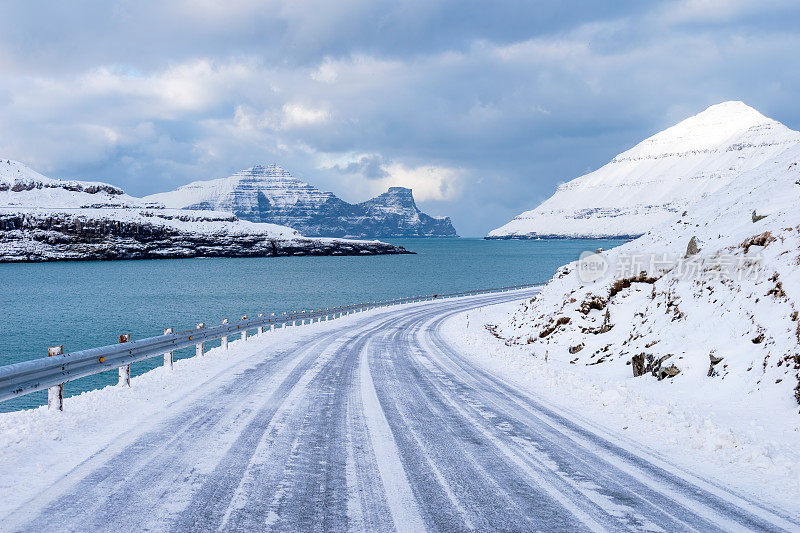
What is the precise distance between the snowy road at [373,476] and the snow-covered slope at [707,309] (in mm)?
4002

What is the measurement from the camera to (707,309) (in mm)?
13852

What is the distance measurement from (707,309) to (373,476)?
461 inches

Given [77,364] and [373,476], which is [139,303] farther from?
[373,476]

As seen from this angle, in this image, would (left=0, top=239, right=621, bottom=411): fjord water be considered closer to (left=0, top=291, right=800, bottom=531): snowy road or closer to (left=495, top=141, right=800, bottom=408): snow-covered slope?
(left=0, top=291, right=800, bottom=531): snowy road

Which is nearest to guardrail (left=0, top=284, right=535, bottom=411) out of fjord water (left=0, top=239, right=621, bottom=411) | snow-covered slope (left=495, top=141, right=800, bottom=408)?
fjord water (left=0, top=239, right=621, bottom=411)

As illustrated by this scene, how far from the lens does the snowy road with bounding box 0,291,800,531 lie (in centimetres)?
484

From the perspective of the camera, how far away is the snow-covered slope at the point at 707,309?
10478 mm

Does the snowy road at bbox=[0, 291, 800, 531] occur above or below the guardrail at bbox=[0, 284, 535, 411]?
below

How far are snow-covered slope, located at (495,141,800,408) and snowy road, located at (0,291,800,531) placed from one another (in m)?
4.00

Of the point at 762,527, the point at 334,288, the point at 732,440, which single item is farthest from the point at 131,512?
the point at 334,288

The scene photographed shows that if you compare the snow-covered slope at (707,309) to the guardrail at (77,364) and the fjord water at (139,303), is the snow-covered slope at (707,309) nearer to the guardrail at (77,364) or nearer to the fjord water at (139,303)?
the guardrail at (77,364)

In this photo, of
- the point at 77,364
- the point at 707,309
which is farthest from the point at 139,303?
the point at 707,309

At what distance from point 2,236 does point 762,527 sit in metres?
238

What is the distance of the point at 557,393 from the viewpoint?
1197 cm
